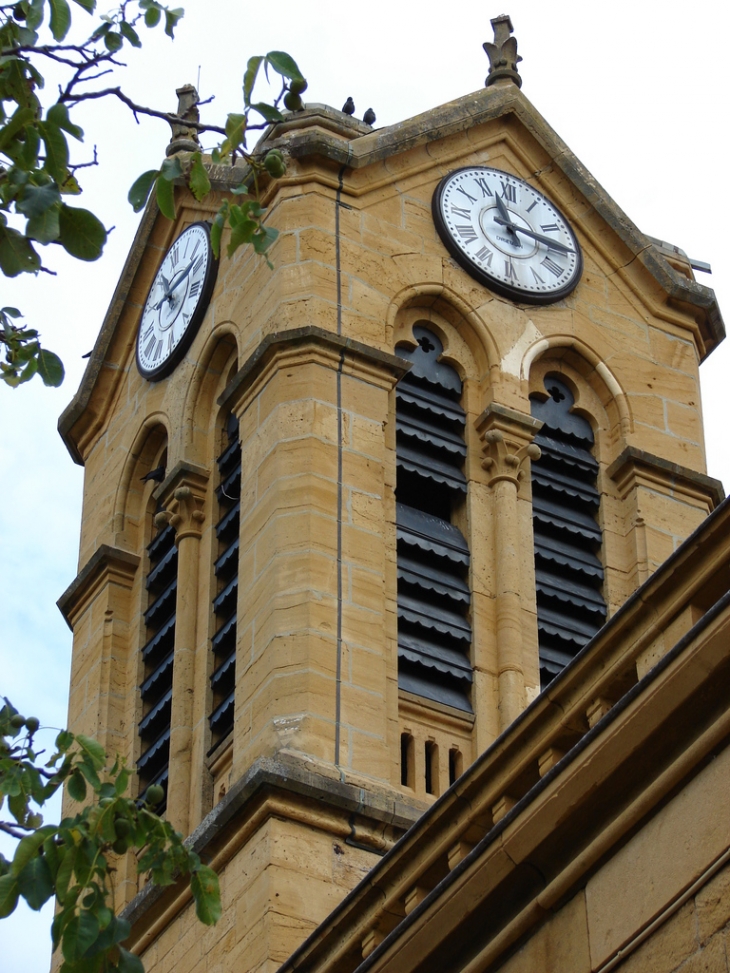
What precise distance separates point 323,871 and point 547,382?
24.6 feet

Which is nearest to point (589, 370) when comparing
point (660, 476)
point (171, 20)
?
point (660, 476)

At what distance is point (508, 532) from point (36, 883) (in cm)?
1277

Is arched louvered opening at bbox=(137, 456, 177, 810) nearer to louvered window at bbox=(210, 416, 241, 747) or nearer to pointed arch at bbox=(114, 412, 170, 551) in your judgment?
pointed arch at bbox=(114, 412, 170, 551)

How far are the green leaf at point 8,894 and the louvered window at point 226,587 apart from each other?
1118 centimetres

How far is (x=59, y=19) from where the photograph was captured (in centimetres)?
1204

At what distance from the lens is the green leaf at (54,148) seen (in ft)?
37.9

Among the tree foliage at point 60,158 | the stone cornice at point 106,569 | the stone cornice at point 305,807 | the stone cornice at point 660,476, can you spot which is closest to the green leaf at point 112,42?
the tree foliage at point 60,158

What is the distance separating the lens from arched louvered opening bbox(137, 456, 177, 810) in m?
22.9

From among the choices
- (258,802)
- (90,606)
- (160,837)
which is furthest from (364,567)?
(160,837)

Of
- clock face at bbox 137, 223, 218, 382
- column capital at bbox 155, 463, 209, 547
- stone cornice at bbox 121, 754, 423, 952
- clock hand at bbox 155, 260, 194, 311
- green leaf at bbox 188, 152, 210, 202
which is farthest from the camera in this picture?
clock hand at bbox 155, 260, 194, 311

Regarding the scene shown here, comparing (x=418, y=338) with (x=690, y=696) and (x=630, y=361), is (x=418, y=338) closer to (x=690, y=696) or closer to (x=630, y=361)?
(x=630, y=361)

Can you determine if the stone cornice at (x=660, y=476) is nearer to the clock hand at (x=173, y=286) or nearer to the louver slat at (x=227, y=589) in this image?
the louver slat at (x=227, y=589)

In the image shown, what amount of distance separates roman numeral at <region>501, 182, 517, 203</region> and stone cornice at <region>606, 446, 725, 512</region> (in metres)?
3.06

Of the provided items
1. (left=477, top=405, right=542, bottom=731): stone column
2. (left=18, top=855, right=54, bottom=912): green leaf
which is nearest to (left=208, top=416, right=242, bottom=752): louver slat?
(left=477, top=405, right=542, bottom=731): stone column
